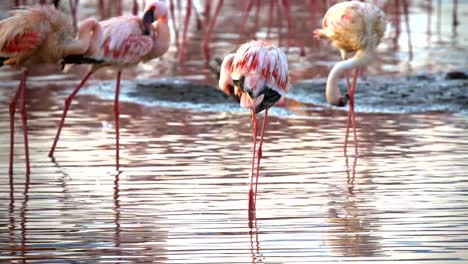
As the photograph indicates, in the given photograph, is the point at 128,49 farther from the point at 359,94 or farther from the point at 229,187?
the point at 359,94

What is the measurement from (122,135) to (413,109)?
110 inches

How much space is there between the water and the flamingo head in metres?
0.93

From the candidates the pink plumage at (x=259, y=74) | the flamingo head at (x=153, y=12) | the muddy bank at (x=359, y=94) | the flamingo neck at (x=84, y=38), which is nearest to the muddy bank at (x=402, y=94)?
the muddy bank at (x=359, y=94)

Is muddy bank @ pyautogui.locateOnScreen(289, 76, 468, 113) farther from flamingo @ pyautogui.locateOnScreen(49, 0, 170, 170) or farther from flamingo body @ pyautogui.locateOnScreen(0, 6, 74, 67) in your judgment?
flamingo body @ pyautogui.locateOnScreen(0, 6, 74, 67)

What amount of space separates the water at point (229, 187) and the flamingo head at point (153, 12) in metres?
0.93

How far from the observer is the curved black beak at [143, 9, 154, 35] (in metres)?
9.24

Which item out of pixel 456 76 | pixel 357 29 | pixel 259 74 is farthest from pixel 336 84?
pixel 456 76

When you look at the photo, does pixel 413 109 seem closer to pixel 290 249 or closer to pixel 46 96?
pixel 46 96

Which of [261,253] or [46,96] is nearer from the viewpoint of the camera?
[261,253]

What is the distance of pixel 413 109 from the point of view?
10945 millimetres

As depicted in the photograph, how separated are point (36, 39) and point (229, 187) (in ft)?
6.38

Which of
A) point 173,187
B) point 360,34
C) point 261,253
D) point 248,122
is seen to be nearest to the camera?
point 261,253

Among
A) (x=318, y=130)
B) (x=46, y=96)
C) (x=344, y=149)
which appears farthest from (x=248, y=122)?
(x=46, y=96)

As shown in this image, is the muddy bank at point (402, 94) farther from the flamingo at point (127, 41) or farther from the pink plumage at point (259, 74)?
the pink plumage at point (259, 74)
